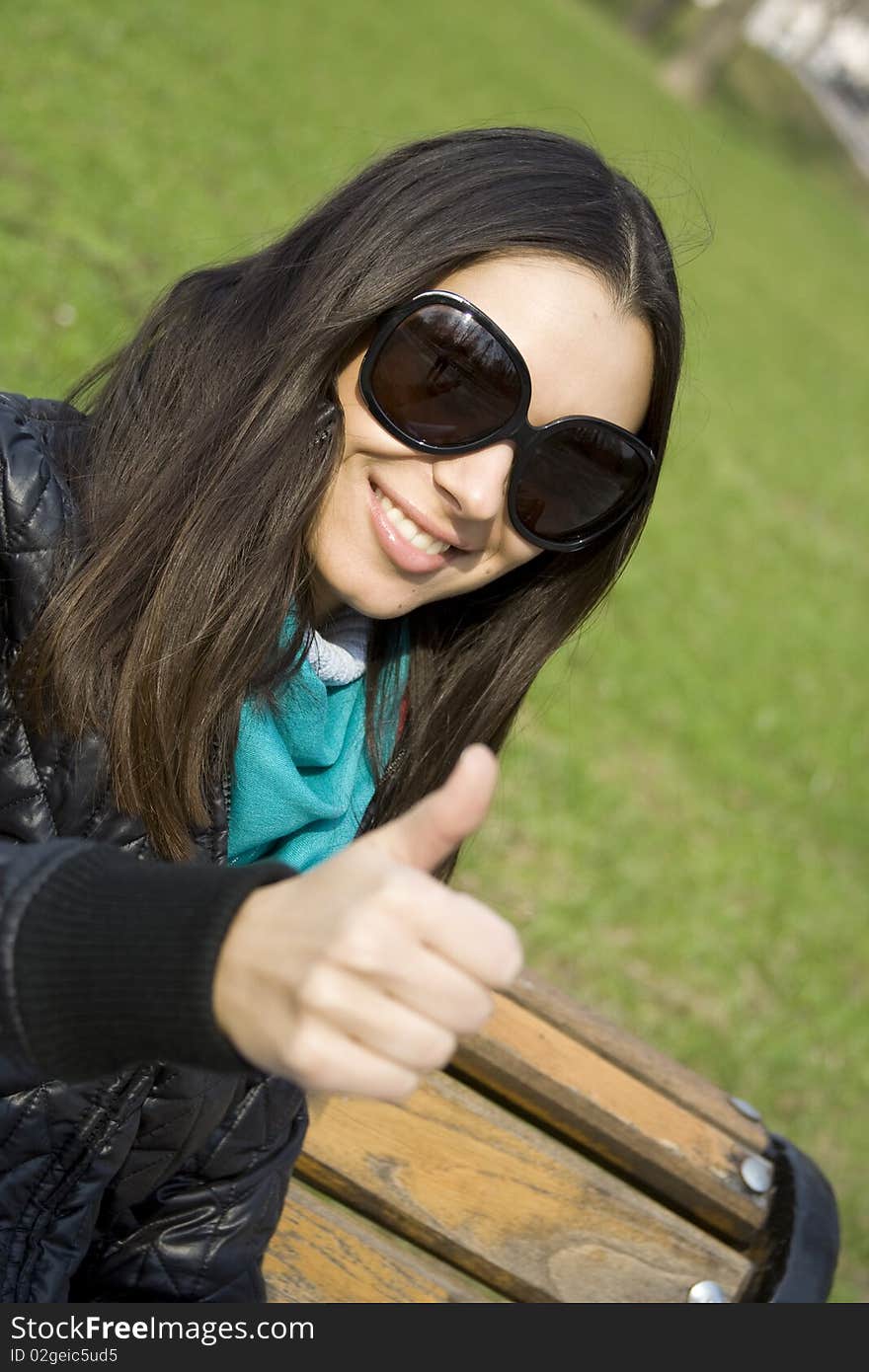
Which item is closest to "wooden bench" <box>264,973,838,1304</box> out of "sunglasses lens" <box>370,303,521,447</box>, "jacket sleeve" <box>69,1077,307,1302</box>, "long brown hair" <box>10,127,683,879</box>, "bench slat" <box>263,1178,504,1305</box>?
"bench slat" <box>263,1178,504,1305</box>

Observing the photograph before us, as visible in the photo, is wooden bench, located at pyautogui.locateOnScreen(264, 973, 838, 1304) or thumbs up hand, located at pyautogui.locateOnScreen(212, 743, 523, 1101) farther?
wooden bench, located at pyautogui.locateOnScreen(264, 973, 838, 1304)

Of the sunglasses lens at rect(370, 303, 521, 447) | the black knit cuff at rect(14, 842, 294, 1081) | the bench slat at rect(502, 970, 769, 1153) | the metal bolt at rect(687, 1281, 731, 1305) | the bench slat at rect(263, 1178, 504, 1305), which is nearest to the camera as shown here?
the black knit cuff at rect(14, 842, 294, 1081)

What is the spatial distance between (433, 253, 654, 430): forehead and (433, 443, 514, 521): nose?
7 centimetres

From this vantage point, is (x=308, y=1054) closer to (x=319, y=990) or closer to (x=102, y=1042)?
(x=319, y=990)

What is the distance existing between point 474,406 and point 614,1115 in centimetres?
135

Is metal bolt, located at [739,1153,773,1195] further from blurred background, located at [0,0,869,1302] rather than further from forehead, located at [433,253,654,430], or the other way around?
forehead, located at [433,253,654,430]

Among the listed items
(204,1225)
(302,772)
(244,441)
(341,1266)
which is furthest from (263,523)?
(341,1266)

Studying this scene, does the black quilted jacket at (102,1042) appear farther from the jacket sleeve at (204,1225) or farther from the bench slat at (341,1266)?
the bench slat at (341,1266)

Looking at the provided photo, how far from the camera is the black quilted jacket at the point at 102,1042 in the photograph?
1228mm

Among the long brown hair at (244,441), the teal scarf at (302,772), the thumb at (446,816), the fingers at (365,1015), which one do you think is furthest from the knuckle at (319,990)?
the teal scarf at (302,772)

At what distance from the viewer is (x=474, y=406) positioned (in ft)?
6.07

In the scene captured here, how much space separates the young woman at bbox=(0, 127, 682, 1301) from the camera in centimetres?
182

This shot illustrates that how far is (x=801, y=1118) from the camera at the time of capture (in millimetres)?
4293

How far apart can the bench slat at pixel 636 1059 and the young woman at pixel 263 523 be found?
0.62m
